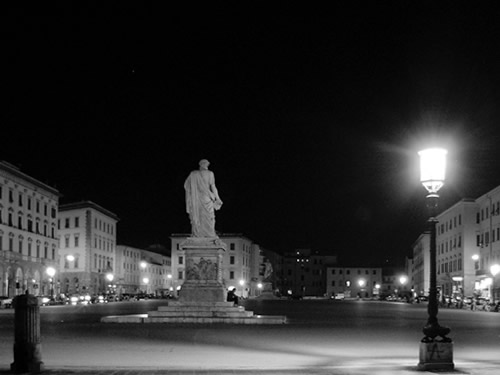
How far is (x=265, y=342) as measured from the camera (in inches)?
779

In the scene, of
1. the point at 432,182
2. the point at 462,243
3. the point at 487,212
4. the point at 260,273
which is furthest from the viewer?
the point at 260,273

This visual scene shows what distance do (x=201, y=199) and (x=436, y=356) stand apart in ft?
63.8

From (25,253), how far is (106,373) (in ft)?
250

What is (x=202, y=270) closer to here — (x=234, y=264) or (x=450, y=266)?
(x=450, y=266)

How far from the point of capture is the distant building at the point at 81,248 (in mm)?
105812

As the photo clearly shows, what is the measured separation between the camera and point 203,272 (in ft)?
99.7

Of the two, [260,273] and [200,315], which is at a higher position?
[200,315]

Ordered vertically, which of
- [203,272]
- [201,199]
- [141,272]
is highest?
[201,199]

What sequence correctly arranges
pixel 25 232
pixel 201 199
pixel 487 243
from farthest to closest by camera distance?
pixel 25 232
pixel 487 243
pixel 201 199

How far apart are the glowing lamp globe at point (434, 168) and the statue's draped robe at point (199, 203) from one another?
17888mm

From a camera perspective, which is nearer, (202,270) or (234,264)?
(202,270)

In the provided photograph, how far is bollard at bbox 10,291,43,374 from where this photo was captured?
40.1 feet

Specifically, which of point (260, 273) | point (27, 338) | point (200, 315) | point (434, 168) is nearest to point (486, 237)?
point (200, 315)

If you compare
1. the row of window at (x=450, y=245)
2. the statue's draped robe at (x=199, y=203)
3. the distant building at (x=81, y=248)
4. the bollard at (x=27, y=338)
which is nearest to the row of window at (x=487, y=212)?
the row of window at (x=450, y=245)
